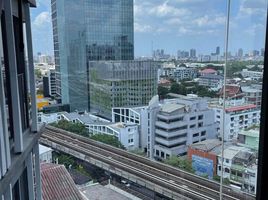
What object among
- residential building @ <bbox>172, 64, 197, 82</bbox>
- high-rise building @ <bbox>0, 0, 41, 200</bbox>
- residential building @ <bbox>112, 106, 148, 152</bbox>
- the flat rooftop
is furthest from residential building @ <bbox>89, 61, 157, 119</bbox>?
high-rise building @ <bbox>0, 0, 41, 200</bbox>

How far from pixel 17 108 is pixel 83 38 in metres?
Answer: 1.14

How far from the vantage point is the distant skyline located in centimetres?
161

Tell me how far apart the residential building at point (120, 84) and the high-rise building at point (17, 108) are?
2.69 feet

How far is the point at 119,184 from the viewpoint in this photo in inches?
88.3

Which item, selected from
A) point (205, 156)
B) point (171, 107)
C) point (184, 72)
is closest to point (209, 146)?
point (205, 156)

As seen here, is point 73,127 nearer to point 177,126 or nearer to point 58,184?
point 58,184

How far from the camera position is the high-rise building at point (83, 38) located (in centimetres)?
207

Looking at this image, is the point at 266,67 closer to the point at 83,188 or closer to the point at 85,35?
the point at 85,35

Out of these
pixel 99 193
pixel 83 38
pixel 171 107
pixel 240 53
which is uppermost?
pixel 83 38

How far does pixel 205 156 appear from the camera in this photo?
1.70 m

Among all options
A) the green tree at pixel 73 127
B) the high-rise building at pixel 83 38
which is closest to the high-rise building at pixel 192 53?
→ the high-rise building at pixel 83 38

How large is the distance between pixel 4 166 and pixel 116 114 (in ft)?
4.58

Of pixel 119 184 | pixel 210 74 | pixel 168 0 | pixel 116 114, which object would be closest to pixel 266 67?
pixel 210 74

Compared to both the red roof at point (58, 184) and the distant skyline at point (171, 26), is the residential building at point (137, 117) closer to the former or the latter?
the distant skyline at point (171, 26)
